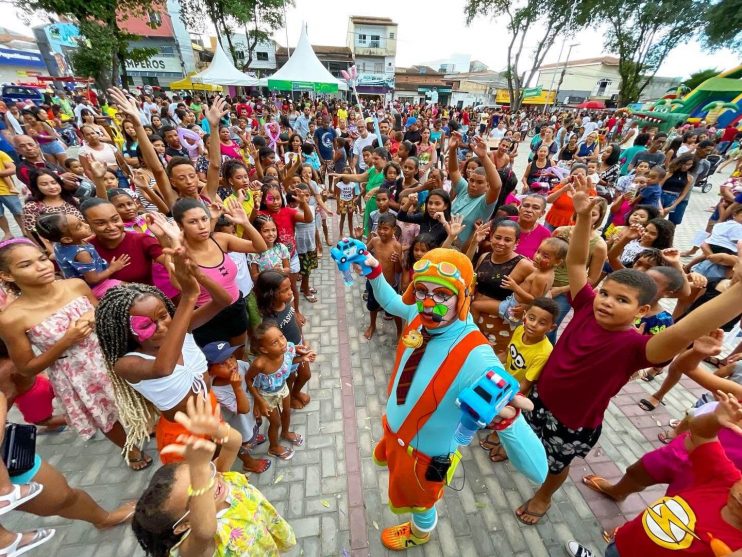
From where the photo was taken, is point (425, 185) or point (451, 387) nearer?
point (451, 387)

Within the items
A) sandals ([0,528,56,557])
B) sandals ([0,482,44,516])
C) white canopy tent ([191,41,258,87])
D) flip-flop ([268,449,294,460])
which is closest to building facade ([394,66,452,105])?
white canopy tent ([191,41,258,87])

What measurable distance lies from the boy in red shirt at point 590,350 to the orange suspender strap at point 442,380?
891mm

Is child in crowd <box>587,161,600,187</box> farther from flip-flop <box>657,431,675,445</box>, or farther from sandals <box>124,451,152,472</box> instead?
sandals <box>124,451,152,472</box>

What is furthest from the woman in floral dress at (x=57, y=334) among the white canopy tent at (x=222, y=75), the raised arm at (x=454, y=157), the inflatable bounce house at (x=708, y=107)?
the inflatable bounce house at (x=708, y=107)

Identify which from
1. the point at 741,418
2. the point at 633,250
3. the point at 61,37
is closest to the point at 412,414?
the point at 741,418

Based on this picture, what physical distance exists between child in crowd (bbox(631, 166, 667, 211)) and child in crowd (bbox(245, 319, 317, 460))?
628 cm

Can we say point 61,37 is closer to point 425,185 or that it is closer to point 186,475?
point 425,185

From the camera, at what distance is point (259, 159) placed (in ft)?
21.1

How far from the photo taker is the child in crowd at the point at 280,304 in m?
3.00

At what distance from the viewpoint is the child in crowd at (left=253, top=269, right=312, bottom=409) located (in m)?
3.00

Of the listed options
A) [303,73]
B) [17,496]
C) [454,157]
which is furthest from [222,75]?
[17,496]

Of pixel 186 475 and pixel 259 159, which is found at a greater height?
pixel 259 159

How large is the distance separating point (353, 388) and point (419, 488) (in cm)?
198

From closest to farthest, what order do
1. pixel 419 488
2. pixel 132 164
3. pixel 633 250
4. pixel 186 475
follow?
1. pixel 186 475
2. pixel 419 488
3. pixel 633 250
4. pixel 132 164
